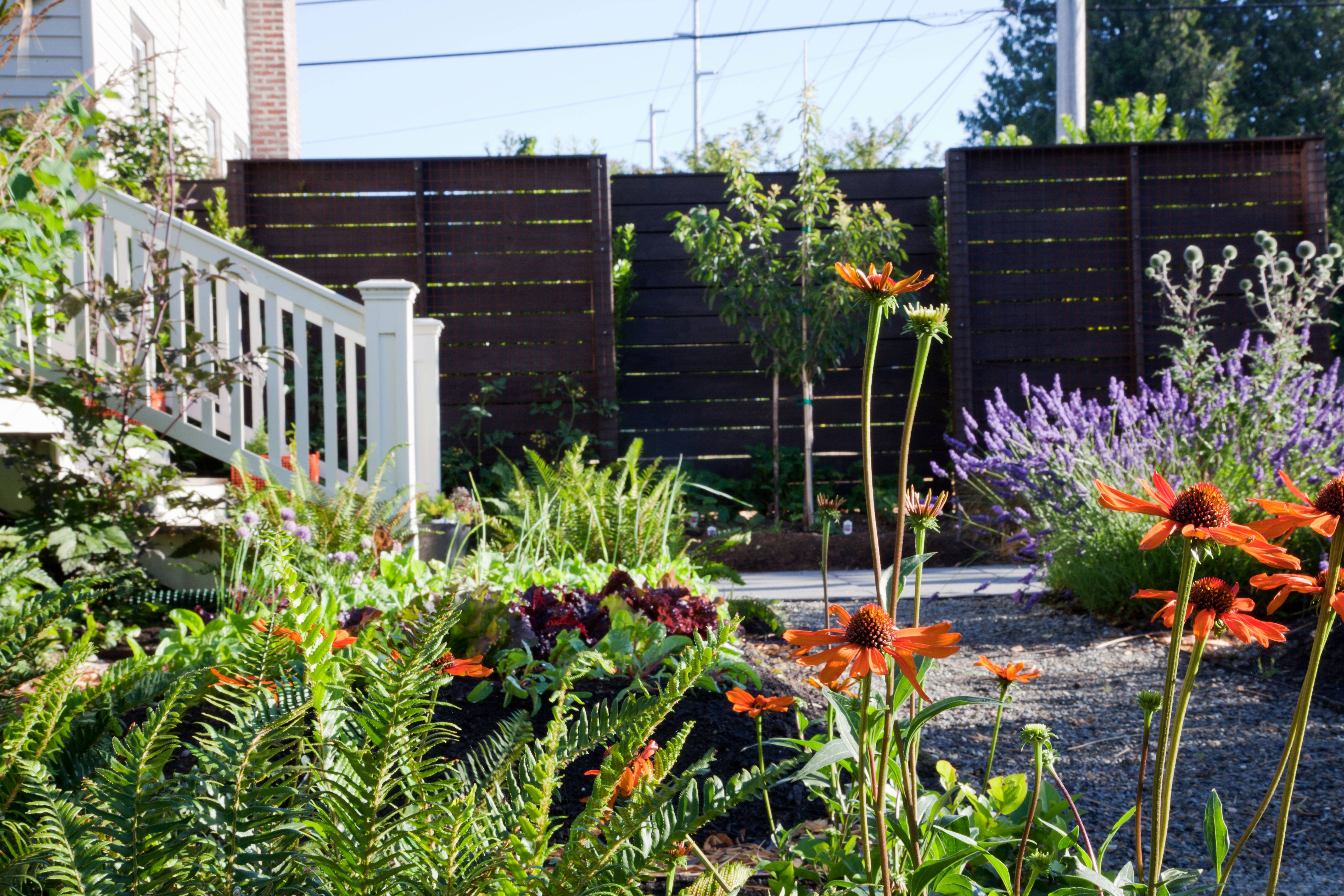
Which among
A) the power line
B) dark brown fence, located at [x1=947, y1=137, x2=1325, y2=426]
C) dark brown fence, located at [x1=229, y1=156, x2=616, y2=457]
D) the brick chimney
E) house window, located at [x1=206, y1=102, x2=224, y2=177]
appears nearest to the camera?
dark brown fence, located at [x1=229, y1=156, x2=616, y2=457]

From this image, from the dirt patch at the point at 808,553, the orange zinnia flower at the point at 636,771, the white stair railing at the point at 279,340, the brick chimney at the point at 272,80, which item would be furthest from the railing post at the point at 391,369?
the brick chimney at the point at 272,80

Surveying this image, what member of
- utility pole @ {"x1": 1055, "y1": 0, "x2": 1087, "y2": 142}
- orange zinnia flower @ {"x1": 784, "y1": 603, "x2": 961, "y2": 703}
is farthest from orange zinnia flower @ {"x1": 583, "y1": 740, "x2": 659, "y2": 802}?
utility pole @ {"x1": 1055, "y1": 0, "x2": 1087, "y2": 142}

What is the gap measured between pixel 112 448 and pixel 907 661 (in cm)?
295

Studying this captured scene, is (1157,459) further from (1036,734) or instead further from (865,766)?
(865,766)

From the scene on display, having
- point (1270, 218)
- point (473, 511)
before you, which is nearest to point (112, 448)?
point (473, 511)

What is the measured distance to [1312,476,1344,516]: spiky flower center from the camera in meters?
0.70

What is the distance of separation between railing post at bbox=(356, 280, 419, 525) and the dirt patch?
200 centimetres

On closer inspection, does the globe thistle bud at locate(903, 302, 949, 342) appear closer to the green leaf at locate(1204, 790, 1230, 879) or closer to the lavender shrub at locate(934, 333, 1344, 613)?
the green leaf at locate(1204, 790, 1230, 879)

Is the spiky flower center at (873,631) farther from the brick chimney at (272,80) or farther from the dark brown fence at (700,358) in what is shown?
the brick chimney at (272,80)

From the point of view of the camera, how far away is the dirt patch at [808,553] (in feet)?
16.6

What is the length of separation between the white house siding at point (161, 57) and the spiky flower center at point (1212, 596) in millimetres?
2788

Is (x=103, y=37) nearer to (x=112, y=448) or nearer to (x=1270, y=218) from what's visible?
(x=112, y=448)

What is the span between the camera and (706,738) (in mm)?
1696

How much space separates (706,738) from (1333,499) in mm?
1182
